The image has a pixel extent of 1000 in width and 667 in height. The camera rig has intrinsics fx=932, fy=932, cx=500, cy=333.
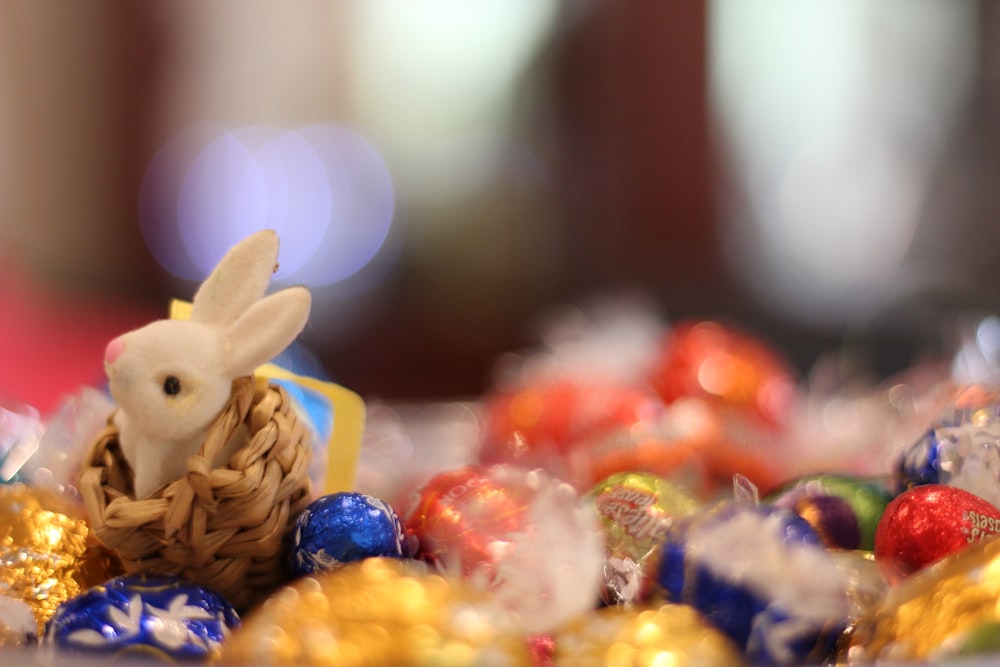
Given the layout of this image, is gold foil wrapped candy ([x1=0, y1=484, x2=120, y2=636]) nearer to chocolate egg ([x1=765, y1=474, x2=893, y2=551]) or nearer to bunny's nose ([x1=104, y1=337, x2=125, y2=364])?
bunny's nose ([x1=104, y1=337, x2=125, y2=364])

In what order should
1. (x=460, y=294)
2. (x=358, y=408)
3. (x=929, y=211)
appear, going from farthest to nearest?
(x=460, y=294), (x=929, y=211), (x=358, y=408)

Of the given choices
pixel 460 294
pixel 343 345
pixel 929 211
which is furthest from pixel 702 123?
pixel 343 345

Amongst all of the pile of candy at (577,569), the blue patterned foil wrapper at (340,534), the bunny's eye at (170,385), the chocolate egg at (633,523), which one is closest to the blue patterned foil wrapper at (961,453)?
the pile of candy at (577,569)

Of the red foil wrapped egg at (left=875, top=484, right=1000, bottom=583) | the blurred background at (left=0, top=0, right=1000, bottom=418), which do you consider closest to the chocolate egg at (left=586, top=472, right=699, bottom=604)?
the red foil wrapped egg at (left=875, top=484, right=1000, bottom=583)

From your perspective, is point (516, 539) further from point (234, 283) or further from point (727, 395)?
point (727, 395)

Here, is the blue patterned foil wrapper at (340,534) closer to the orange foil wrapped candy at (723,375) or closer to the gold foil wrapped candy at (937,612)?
the gold foil wrapped candy at (937,612)

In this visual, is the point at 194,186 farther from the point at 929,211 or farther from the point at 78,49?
Answer: the point at 929,211
